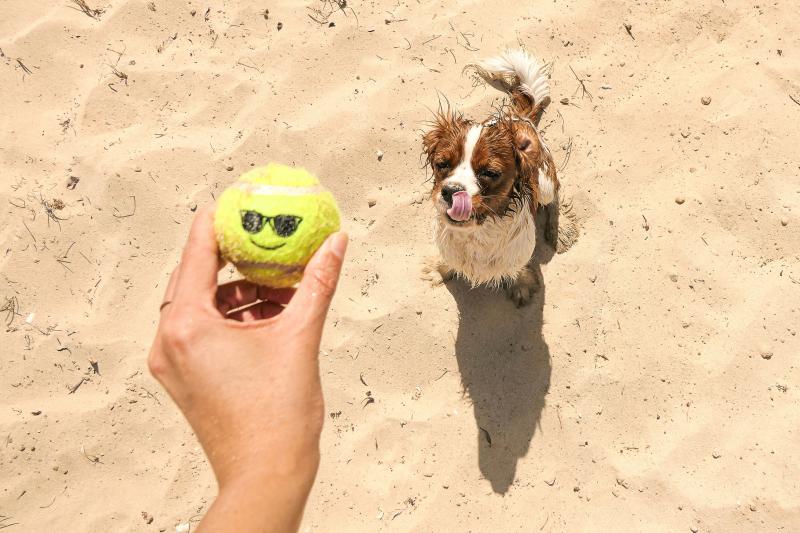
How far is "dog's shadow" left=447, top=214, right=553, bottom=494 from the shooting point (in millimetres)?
3271

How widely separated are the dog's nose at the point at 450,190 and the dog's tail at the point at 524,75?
134cm

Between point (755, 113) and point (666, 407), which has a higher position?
point (755, 113)

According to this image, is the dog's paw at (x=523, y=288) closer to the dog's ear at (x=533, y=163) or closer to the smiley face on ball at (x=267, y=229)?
the dog's ear at (x=533, y=163)

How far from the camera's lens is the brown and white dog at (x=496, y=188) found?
2.65m

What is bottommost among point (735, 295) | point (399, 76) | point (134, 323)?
point (735, 295)

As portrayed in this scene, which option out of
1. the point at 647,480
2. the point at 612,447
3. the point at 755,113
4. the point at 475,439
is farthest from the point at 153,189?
the point at 755,113

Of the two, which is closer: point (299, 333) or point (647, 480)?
point (299, 333)

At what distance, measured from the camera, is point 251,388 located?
1773mm

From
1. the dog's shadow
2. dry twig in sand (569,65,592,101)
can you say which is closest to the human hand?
the dog's shadow

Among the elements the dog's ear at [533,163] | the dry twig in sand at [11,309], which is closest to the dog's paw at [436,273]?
the dog's ear at [533,163]

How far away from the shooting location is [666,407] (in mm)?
3273

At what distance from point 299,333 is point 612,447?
2295mm

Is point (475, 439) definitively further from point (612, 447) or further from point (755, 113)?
point (755, 113)

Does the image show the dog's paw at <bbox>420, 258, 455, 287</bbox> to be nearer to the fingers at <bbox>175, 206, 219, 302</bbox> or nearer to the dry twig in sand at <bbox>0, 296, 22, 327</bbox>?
the fingers at <bbox>175, 206, 219, 302</bbox>
